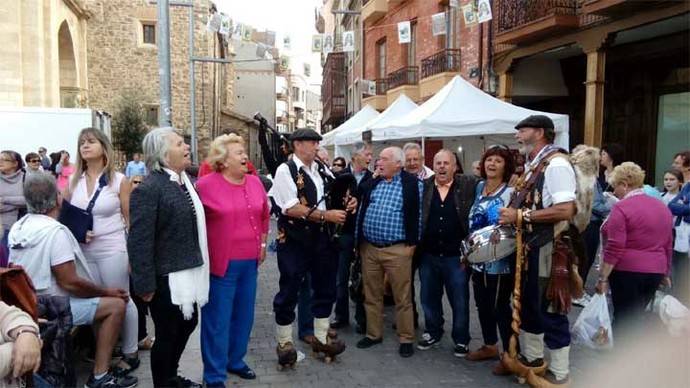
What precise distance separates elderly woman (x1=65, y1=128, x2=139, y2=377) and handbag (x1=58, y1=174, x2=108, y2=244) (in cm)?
4

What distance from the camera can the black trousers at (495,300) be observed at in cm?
425

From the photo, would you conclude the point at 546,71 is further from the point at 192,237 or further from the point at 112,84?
the point at 112,84

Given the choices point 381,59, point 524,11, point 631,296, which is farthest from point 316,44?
point 631,296

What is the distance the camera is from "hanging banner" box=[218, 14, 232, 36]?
601 inches

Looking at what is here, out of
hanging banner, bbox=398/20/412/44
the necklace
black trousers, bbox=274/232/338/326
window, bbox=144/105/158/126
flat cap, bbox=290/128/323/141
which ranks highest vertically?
hanging banner, bbox=398/20/412/44

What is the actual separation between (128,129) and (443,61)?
662 inches

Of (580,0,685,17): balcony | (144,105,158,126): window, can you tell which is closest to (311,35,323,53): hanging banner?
(580,0,685,17): balcony

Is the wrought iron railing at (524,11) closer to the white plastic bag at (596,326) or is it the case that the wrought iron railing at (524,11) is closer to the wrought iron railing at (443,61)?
the wrought iron railing at (443,61)

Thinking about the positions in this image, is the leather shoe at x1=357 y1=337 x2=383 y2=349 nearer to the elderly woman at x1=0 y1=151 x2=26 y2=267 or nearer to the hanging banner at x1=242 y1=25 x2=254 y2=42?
the elderly woman at x1=0 y1=151 x2=26 y2=267

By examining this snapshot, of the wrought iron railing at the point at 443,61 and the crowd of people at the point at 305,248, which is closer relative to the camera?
the crowd of people at the point at 305,248

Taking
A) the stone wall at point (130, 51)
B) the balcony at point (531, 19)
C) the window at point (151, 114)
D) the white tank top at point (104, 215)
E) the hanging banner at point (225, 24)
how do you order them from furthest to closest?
1. the stone wall at point (130, 51)
2. the window at point (151, 114)
3. the hanging banner at point (225, 24)
4. the balcony at point (531, 19)
5. the white tank top at point (104, 215)

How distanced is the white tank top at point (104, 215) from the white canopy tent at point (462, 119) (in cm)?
561

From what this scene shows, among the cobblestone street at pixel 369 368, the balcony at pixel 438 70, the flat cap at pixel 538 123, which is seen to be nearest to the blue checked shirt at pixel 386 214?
the cobblestone street at pixel 369 368

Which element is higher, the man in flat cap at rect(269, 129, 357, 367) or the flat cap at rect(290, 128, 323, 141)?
the flat cap at rect(290, 128, 323, 141)
